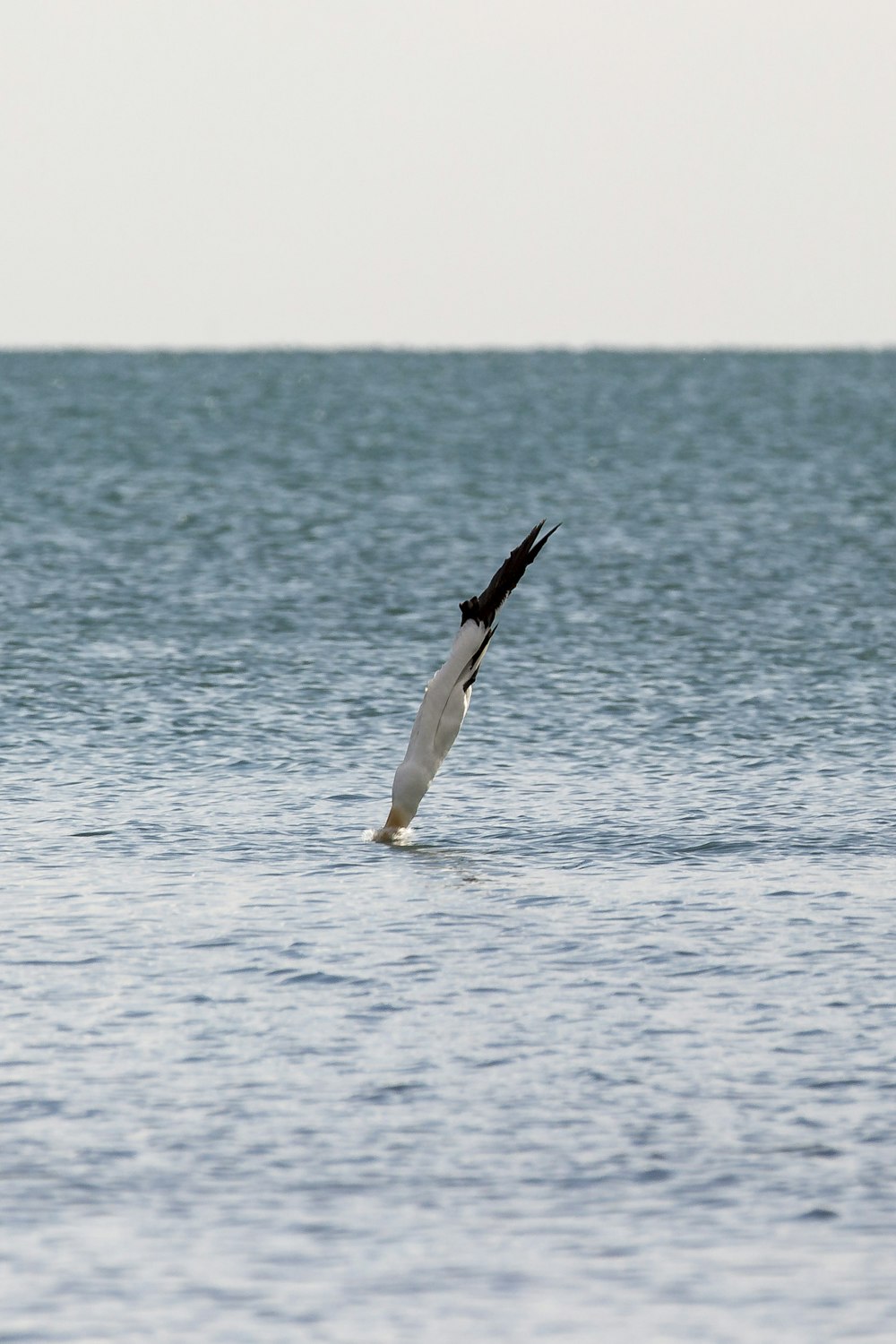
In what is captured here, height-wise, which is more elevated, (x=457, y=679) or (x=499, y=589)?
(x=499, y=589)

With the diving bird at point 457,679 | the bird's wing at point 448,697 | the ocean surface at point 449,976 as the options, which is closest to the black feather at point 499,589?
the diving bird at point 457,679

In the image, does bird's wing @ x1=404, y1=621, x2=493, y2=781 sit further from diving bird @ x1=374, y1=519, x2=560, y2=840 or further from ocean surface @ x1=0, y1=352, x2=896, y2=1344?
ocean surface @ x1=0, y1=352, x2=896, y2=1344

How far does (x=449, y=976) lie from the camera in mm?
16375

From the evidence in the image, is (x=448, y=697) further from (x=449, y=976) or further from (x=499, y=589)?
(x=449, y=976)

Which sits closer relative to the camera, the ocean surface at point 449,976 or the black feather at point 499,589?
the ocean surface at point 449,976

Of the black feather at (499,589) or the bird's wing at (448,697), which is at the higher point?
the black feather at (499,589)

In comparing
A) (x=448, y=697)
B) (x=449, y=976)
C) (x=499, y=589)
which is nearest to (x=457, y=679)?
(x=448, y=697)

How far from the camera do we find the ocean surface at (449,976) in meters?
11.2

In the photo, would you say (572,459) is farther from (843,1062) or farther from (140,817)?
(843,1062)

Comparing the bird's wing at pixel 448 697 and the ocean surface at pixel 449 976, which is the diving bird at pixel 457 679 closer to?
the bird's wing at pixel 448 697

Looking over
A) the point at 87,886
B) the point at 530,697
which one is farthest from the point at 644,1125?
the point at 530,697

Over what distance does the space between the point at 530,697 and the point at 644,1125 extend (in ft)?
57.9

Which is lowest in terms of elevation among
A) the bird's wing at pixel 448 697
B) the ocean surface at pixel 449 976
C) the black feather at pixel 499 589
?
the ocean surface at pixel 449 976

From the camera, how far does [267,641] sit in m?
36.3
